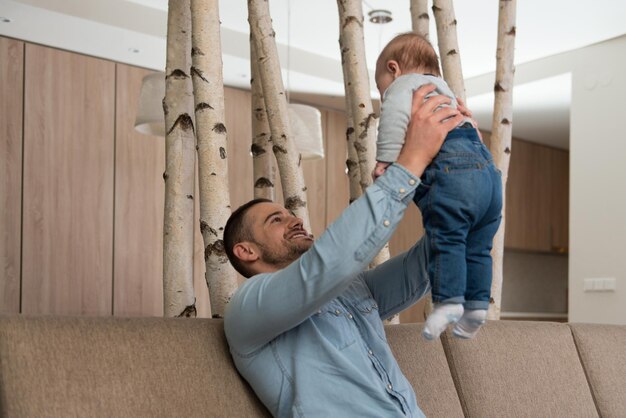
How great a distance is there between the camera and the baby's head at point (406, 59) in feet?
5.03

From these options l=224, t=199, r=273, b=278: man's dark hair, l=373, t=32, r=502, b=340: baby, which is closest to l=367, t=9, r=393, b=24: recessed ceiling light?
l=224, t=199, r=273, b=278: man's dark hair

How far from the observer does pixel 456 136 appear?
1437 mm

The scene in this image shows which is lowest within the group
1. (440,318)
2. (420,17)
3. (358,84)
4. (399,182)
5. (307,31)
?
(440,318)

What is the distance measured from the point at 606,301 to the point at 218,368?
407cm

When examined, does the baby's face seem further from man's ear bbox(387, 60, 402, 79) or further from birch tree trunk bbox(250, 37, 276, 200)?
birch tree trunk bbox(250, 37, 276, 200)

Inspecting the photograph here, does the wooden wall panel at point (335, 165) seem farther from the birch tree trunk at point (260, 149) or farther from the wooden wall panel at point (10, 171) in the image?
the birch tree trunk at point (260, 149)

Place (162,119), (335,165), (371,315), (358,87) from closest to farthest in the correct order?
(371,315) < (358,87) < (162,119) < (335,165)

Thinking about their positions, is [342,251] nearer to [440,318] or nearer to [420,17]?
[440,318]

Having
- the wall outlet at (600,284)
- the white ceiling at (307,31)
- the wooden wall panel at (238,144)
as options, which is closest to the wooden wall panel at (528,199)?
the white ceiling at (307,31)

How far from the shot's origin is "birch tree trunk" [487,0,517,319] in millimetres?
2738

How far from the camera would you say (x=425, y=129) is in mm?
1396

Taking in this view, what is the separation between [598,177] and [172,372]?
4.32 metres

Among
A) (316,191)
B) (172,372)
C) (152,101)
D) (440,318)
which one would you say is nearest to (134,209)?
(316,191)

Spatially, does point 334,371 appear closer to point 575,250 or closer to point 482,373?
point 482,373
